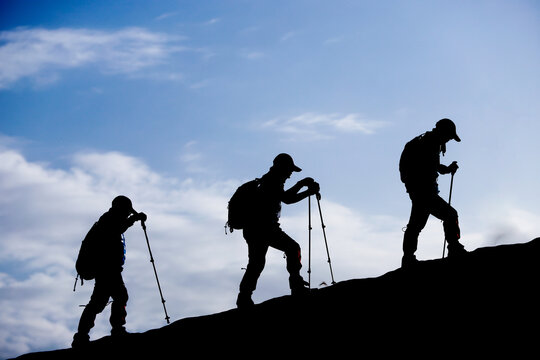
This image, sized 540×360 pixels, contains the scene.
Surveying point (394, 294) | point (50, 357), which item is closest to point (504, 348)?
point (394, 294)

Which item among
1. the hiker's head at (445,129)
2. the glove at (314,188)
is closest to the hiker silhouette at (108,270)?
the glove at (314,188)

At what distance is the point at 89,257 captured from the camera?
A: 1401 centimetres

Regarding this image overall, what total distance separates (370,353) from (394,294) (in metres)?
1.90

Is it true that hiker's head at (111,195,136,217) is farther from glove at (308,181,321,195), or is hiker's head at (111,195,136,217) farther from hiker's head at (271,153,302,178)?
glove at (308,181,321,195)

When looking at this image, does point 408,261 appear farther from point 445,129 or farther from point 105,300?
point 105,300

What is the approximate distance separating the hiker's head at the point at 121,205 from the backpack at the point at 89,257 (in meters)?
0.60

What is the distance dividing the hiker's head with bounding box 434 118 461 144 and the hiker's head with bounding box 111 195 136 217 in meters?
6.88

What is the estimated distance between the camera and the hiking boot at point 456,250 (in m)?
13.9

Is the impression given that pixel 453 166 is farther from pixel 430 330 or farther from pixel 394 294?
pixel 430 330

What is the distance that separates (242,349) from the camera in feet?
41.1

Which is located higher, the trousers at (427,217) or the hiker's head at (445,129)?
the hiker's head at (445,129)

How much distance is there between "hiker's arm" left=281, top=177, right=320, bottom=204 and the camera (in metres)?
13.9

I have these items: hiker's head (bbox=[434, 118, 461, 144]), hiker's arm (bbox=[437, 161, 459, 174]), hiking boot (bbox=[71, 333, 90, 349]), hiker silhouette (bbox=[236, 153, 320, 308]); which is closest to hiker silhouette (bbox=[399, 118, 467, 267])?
hiker's head (bbox=[434, 118, 461, 144])

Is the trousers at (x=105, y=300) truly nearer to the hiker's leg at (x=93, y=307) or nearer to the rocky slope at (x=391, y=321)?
the hiker's leg at (x=93, y=307)
